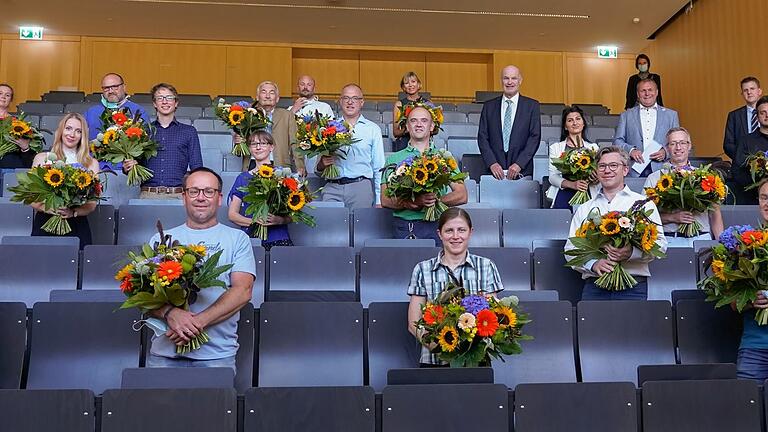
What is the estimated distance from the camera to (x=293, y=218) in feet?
14.5

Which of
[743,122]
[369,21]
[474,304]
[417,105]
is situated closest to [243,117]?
[417,105]

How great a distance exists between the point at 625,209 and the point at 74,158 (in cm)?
312

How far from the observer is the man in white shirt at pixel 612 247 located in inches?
151

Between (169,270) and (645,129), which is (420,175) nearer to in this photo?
(169,270)

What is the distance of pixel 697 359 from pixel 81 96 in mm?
8862

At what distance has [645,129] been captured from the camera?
679 cm

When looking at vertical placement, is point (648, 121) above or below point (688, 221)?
above

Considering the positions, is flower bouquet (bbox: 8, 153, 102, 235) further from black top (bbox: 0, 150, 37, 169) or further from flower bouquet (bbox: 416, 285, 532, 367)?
flower bouquet (bbox: 416, 285, 532, 367)

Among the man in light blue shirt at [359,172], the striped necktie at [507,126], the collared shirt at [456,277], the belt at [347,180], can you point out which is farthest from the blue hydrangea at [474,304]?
the striped necktie at [507,126]

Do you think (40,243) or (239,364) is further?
(40,243)

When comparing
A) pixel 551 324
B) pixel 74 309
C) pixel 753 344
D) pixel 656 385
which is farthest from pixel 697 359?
pixel 74 309

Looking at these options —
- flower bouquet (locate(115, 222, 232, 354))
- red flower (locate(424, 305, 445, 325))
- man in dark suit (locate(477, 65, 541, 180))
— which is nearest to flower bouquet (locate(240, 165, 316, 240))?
flower bouquet (locate(115, 222, 232, 354))

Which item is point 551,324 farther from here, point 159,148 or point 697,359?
point 159,148

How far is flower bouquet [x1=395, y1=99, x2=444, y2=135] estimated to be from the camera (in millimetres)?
6113
